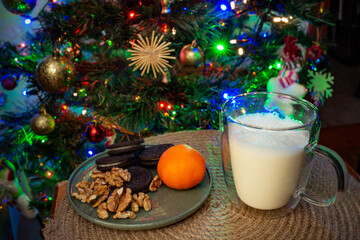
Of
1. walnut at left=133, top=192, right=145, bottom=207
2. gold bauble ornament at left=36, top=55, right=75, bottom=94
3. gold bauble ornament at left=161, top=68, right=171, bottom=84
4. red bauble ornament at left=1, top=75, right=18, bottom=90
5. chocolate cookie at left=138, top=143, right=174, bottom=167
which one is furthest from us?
red bauble ornament at left=1, top=75, right=18, bottom=90

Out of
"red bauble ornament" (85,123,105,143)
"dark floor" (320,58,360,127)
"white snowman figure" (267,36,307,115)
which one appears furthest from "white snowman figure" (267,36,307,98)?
"dark floor" (320,58,360,127)

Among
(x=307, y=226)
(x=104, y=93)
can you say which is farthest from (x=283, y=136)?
(x=104, y=93)

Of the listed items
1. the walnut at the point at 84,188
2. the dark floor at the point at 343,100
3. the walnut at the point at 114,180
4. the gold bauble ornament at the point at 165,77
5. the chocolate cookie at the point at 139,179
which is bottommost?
the dark floor at the point at 343,100

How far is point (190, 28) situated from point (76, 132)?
1.87 feet

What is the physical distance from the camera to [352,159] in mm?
1723

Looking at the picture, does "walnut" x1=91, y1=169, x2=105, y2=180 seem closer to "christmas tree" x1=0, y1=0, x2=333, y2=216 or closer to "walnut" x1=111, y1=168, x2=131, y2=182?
"walnut" x1=111, y1=168, x2=131, y2=182

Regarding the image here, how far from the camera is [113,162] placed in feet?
2.27

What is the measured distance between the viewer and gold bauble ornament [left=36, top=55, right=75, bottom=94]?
0.90 meters

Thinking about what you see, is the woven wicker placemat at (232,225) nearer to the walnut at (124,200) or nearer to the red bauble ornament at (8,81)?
the walnut at (124,200)

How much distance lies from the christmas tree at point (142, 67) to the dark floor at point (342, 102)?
0.57 meters

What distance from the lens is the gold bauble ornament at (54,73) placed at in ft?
2.95

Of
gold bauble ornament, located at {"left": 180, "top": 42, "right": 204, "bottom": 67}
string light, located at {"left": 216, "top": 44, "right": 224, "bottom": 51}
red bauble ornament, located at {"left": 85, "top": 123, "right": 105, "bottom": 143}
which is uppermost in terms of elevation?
gold bauble ornament, located at {"left": 180, "top": 42, "right": 204, "bottom": 67}

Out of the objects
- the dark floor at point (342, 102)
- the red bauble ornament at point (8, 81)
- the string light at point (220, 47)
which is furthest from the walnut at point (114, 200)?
the dark floor at point (342, 102)

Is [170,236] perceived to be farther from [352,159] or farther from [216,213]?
[352,159]
